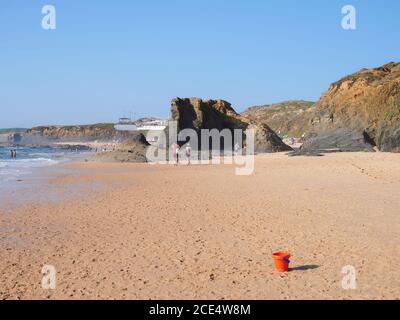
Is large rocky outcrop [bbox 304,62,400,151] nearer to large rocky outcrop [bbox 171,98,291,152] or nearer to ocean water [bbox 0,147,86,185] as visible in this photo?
large rocky outcrop [bbox 171,98,291,152]

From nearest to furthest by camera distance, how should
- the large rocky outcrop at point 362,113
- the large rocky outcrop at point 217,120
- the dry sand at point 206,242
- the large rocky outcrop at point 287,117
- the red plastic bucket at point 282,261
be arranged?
the dry sand at point 206,242, the red plastic bucket at point 282,261, the large rocky outcrop at point 362,113, the large rocky outcrop at point 217,120, the large rocky outcrop at point 287,117

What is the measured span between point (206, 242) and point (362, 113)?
95.4 ft

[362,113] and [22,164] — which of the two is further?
[22,164]

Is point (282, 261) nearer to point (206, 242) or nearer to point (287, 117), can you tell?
point (206, 242)

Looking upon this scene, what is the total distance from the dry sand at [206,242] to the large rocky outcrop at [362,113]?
16377mm

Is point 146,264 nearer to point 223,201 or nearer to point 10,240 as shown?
point 10,240

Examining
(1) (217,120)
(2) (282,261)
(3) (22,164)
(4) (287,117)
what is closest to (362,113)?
(1) (217,120)

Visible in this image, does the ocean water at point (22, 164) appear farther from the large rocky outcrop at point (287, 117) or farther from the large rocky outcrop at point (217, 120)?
the large rocky outcrop at point (287, 117)

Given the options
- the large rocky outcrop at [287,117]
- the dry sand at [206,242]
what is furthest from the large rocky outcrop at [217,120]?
the dry sand at [206,242]

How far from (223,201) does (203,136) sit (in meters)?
32.7

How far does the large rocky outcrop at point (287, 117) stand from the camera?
88.4 m

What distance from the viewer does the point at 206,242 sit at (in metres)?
8.45

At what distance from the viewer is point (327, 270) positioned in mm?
6621

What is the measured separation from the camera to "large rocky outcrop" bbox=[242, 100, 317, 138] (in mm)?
88412
